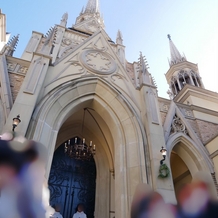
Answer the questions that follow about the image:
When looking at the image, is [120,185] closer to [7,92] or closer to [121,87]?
[121,87]

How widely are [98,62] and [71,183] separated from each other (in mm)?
5892

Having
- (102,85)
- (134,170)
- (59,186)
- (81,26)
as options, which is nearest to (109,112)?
(102,85)

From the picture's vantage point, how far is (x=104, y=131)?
28.4 feet

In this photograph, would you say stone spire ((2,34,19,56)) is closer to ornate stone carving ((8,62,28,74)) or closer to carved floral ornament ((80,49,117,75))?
ornate stone carving ((8,62,28,74))

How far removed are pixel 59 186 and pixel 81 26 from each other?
1533 cm

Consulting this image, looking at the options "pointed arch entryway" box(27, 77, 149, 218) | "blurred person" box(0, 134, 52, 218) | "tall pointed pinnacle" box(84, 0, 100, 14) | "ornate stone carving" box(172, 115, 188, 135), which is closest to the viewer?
"blurred person" box(0, 134, 52, 218)

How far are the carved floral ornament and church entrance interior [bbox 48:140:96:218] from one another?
411 centimetres

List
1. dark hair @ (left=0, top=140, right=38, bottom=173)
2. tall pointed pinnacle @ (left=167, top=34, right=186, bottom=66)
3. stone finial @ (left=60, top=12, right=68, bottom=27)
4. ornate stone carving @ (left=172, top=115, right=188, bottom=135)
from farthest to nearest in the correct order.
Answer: tall pointed pinnacle @ (left=167, top=34, right=186, bottom=66), stone finial @ (left=60, top=12, right=68, bottom=27), ornate stone carving @ (left=172, top=115, right=188, bottom=135), dark hair @ (left=0, top=140, right=38, bottom=173)

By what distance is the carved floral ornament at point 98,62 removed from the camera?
8.39m

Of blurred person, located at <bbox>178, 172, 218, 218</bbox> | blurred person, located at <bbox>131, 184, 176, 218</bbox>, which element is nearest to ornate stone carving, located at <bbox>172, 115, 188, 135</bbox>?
blurred person, located at <bbox>178, 172, 218, 218</bbox>

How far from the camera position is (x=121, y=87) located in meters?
8.23

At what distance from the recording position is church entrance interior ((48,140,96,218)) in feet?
23.4

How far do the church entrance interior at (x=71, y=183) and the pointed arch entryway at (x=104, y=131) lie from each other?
1.05 feet

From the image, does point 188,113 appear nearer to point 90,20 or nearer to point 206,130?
point 206,130
